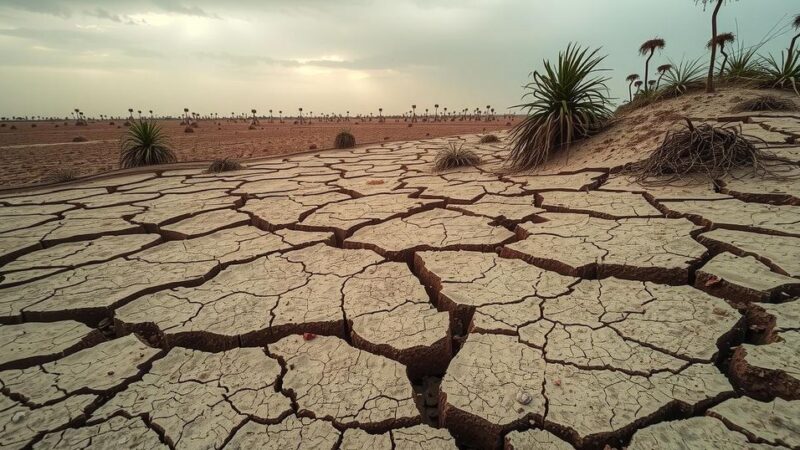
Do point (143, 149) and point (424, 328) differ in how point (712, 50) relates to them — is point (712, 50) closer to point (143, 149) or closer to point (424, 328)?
point (424, 328)

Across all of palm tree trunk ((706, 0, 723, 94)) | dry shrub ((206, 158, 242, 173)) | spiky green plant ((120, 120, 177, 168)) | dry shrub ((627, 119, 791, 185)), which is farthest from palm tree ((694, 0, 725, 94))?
spiky green plant ((120, 120, 177, 168))

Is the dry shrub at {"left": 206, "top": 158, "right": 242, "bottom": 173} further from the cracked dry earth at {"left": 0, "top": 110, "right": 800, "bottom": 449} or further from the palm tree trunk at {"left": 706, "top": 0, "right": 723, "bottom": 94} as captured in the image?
the palm tree trunk at {"left": 706, "top": 0, "right": 723, "bottom": 94}

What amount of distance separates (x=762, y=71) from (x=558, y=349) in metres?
5.61

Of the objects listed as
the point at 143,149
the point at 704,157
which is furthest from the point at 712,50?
the point at 143,149

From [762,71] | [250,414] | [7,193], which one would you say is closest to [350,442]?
[250,414]

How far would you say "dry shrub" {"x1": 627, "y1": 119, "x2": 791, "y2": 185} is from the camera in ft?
9.02

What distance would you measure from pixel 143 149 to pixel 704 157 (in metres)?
7.79

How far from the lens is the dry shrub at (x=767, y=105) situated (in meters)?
3.81

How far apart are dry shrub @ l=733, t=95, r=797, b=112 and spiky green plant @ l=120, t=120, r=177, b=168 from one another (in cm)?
829

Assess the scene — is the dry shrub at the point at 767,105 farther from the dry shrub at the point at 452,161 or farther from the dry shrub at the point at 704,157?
the dry shrub at the point at 452,161

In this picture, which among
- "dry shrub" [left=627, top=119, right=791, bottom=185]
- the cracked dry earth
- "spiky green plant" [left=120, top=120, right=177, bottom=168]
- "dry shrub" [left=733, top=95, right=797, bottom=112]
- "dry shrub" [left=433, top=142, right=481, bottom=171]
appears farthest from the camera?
"spiky green plant" [left=120, top=120, right=177, bottom=168]

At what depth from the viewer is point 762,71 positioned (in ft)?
14.7

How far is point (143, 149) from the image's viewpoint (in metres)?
6.27

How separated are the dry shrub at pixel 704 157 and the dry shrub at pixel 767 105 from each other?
130 centimetres
